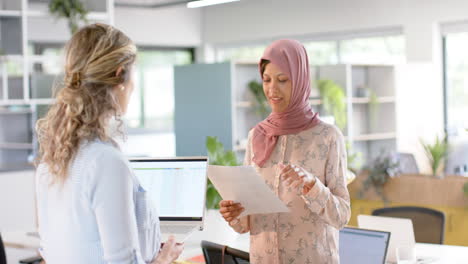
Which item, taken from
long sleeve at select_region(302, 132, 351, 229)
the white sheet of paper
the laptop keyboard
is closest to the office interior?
the laptop keyboard

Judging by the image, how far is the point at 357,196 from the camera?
19.3 ft

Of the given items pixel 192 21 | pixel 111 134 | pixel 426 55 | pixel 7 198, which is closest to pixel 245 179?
A: pixel 111 134

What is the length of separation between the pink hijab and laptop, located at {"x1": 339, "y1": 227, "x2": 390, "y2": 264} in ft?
1.81

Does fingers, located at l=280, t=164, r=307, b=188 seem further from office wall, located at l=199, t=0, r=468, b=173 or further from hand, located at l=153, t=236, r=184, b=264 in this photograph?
office wall, located at l=199, t=0, r=468, b=173

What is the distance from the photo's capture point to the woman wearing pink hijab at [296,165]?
2283mm

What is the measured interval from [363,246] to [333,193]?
46 cm

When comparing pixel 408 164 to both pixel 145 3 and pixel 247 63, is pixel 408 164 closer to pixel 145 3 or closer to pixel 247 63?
pixel 247 63

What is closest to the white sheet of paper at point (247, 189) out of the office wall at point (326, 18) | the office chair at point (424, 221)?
the office chair at point (424, 221)

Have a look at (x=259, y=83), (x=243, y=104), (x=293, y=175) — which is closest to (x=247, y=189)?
(x=293, y=175)

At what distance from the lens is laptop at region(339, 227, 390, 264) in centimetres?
256

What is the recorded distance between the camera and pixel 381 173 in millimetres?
5688

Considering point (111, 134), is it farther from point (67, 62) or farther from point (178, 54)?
point (178, 54)

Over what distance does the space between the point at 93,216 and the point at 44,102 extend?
5.32m

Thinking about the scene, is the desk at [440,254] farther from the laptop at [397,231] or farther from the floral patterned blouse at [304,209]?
the floral patterned blouse at [304,209]
